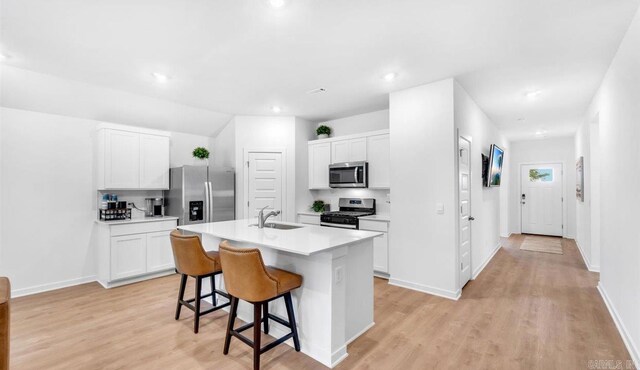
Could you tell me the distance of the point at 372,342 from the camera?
8.31 ft

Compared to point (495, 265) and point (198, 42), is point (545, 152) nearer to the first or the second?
point (495, 265)

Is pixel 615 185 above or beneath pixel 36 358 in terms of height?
above

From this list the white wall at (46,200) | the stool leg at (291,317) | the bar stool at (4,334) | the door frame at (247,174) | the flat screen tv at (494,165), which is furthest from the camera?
the door frame at (247,174)

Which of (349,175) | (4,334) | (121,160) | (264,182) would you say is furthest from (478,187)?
(121,160)

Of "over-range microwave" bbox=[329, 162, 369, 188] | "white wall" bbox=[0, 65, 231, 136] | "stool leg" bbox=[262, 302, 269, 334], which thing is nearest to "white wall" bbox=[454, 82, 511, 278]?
"over-range microwave" bbox=[329, 162, 369, 188]

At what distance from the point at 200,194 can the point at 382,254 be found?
3.00m

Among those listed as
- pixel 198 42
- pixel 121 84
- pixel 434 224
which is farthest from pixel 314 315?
pixel 121 84

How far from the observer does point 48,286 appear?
154 inches

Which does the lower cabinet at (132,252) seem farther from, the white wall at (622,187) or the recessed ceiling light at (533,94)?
the recessed ceiling light at (533,94)

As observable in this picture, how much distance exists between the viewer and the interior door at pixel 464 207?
3732 millimetres

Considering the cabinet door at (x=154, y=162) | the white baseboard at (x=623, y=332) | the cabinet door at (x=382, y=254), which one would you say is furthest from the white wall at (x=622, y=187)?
the cabinet door at (x=154, y=162)

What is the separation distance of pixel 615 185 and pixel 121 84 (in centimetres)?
567

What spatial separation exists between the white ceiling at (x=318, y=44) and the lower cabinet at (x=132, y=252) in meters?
1.95

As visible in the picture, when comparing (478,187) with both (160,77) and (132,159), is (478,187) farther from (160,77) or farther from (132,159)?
(132,159)
